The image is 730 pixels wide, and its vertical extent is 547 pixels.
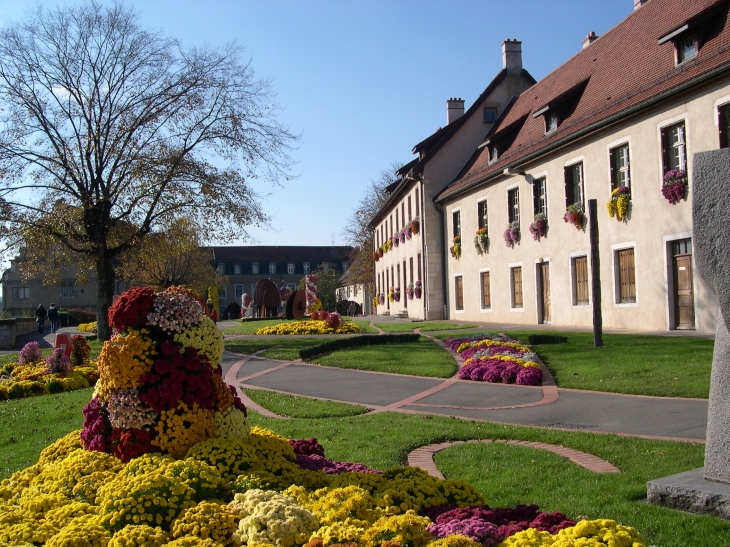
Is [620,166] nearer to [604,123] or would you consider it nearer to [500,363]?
[604,123]

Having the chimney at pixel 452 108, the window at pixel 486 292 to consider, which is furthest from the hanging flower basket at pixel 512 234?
the chimney at pixel 452 108

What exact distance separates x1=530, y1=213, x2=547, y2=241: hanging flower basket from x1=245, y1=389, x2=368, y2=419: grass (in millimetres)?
15896

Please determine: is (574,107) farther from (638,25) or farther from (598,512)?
(598,512)

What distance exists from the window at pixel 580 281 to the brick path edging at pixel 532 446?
53.2 feet

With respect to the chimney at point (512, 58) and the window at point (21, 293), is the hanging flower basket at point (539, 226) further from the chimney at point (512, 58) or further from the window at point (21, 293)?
the window at point (21, 293)

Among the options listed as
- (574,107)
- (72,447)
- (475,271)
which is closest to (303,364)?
(72,447)

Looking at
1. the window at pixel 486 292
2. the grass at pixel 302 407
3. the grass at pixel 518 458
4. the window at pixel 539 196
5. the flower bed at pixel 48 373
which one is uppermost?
the window at pixel 539 196

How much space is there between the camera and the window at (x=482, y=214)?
31.1 metres

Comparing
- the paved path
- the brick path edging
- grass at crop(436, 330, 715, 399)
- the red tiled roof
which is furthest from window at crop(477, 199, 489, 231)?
the brick path edging

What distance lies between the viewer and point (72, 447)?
6418mm

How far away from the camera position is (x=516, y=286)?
28.3 m

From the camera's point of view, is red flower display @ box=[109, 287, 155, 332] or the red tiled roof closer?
red flower display @ box=[109, 287, 155, 332]

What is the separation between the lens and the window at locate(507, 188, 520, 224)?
2800 cm

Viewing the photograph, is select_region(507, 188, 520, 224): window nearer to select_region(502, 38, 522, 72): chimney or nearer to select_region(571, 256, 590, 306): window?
select_region(571, 256, 590, 306): window
